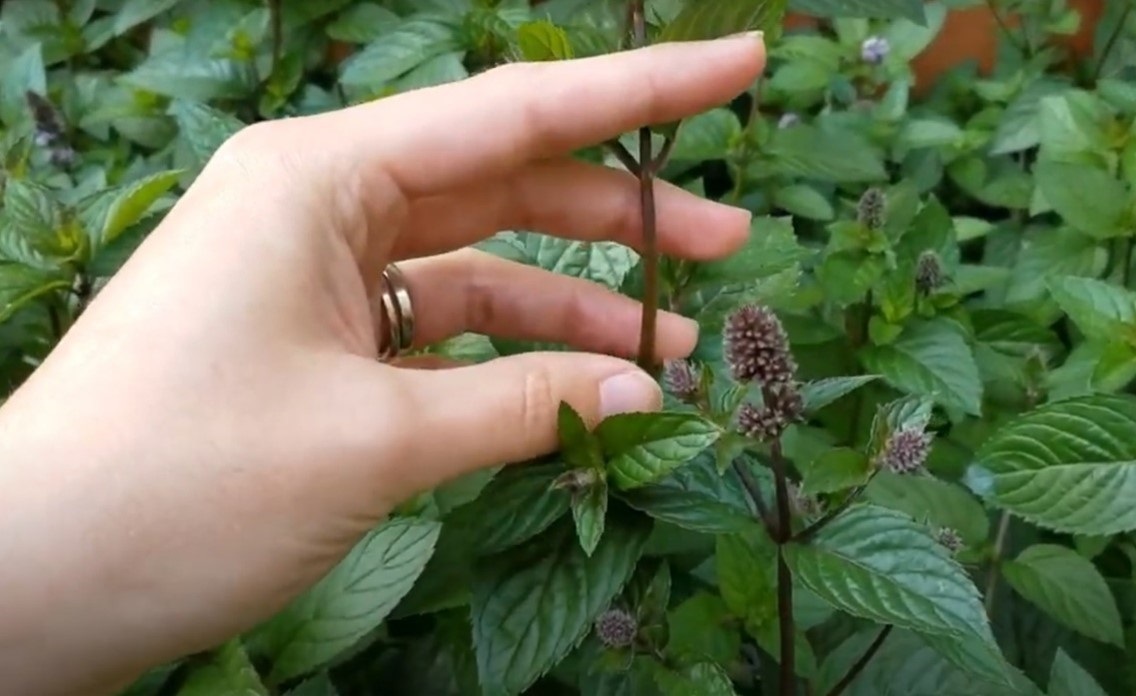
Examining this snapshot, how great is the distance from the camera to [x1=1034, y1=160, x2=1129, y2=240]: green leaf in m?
0.89

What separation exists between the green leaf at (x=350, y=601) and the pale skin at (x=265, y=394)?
0.08 metres

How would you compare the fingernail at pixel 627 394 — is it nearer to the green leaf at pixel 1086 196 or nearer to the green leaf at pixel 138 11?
the green leaf at pixel 1086 196

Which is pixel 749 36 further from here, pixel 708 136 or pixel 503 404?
pixel 708 136

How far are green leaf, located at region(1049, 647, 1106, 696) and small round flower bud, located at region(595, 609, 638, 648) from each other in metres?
0.28

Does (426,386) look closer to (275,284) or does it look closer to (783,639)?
(275,284)

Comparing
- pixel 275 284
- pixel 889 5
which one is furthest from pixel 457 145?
pixel 889 5

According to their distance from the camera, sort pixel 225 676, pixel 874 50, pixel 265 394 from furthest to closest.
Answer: pixel 874 50 < pixel 225 676 < pixel 265 394

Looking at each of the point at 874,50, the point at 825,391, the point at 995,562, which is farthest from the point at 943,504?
the point at 874,50

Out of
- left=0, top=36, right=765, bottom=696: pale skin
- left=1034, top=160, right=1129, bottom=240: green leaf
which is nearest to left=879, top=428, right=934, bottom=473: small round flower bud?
left=0, top=36, right=765, bottom=696: pale skin

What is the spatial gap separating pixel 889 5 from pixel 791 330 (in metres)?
0.34

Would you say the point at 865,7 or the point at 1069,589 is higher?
the point at 865,7

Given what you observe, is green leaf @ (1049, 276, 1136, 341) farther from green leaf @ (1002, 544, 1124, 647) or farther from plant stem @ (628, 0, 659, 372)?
plant stem @ (628, 0, 659, 372)

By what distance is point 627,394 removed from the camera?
55 cm

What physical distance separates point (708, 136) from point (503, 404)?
58 centimetres
